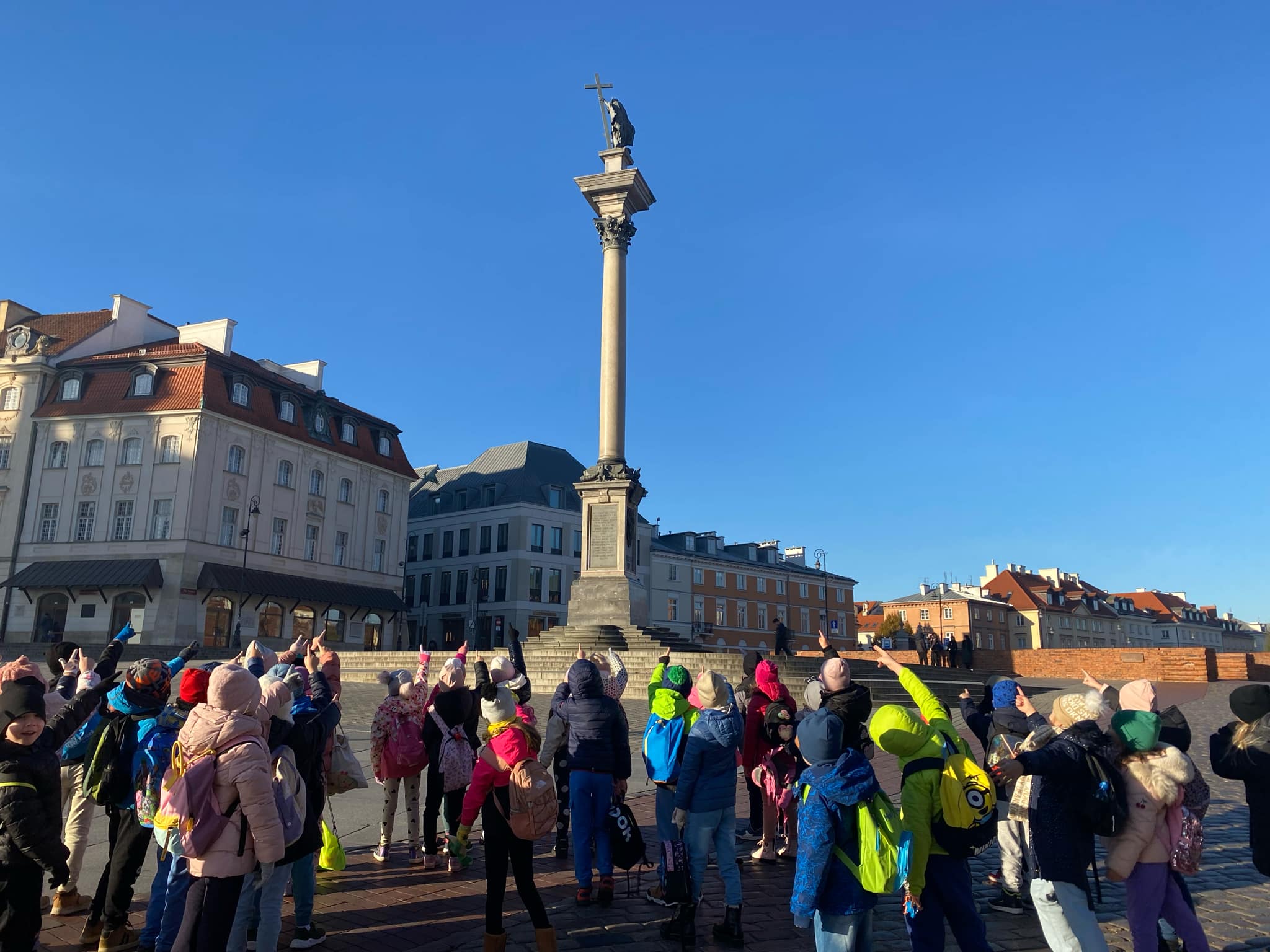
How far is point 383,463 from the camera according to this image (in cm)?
5400

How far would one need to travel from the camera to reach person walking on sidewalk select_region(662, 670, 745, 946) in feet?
20.1

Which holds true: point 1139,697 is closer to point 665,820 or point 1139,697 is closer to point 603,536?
point 665,820

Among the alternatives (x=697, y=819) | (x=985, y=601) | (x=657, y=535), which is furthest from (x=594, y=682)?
(x=985, y=601)

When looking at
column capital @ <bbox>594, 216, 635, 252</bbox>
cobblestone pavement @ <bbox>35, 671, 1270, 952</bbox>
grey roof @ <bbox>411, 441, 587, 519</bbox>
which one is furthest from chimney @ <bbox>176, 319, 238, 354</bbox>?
cobblestone pavement @ <bbox>35, 671, 1270, 952</bbox>

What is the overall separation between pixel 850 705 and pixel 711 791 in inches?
44.3

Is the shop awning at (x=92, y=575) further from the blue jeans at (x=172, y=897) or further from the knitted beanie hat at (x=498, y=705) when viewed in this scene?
the knitted beanie hat at (x=498, y=705)

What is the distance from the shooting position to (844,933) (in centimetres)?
476

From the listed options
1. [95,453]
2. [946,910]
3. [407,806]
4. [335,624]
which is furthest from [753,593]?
[946,910]

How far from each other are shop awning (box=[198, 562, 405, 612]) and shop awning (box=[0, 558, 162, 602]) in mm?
2144

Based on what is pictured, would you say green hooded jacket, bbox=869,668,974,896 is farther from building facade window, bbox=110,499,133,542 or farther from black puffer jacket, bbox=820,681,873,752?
building facade window, bbox=110,499,133,542

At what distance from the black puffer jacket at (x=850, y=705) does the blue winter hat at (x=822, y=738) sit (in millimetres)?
1097

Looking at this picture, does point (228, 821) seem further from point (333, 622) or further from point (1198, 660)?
point (333, 622)

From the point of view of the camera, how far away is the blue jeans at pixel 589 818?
6887mm

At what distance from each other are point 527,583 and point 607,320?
108 ft
